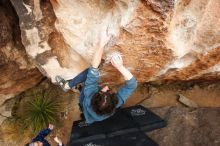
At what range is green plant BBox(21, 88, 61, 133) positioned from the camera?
7.32m

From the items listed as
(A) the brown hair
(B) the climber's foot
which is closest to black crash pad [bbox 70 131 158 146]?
(B) the climber's foot

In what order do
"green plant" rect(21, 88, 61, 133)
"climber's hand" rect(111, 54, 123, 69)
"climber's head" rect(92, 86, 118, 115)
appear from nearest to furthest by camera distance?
"climber's head" rect(92, 86, 118, 115) < "climber's hand" rect(111, 54, 123, 69) < "green plant" rect(21, 88, 61, 133)

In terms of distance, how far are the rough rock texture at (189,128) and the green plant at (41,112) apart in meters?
1.87

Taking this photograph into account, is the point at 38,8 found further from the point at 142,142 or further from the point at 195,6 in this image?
the point at 142,142

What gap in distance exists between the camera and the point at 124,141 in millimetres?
6320

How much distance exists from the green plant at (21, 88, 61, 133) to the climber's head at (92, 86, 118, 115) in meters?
2.10

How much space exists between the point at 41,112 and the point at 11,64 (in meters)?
1.08

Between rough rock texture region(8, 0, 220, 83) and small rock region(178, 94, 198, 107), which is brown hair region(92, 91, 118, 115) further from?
small rock region(178, 94, 198, 107)

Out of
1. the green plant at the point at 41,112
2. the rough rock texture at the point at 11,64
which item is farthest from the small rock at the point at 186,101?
the rough rock texture at the point at 11,64

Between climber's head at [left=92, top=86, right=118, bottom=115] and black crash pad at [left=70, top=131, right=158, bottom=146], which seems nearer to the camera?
climber's head at [left=92, top=86, right=118, bottom=115]

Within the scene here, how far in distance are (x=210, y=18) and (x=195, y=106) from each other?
2.14 metres

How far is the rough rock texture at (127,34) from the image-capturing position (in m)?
5.14

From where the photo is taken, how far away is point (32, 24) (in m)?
5.87

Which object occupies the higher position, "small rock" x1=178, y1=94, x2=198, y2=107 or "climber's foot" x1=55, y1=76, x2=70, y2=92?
"climber's foot" x1=55, y1=76, x2=70, y2=92
